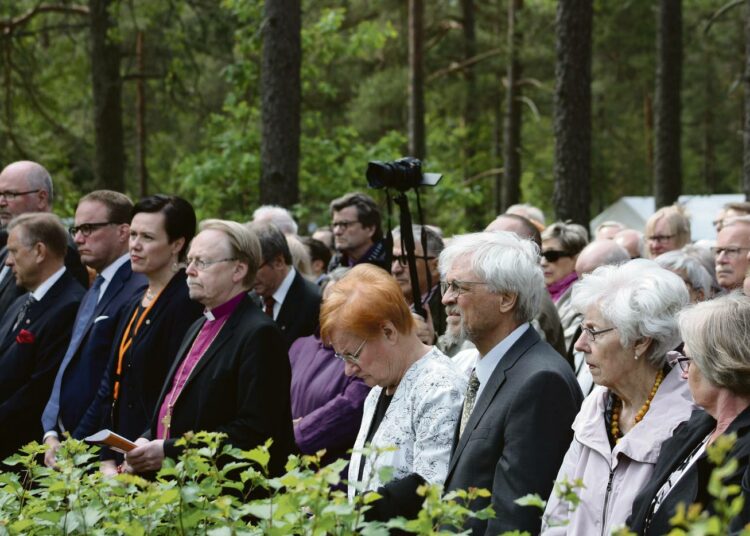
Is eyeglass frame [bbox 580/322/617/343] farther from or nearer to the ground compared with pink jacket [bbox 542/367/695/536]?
farther from the ground

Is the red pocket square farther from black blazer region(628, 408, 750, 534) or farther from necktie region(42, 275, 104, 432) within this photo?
black blazer region(628, 408, 750, 534)

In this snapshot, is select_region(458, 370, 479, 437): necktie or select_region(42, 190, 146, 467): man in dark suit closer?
select_region(458, 370, 479, 437): necktie

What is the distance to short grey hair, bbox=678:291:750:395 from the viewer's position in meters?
3.09

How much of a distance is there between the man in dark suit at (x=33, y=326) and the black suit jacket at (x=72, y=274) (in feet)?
1.28

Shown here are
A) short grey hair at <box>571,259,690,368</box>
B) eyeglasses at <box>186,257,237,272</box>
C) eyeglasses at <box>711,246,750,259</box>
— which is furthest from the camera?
eyeglasses at <box>711,246,750,259</box>

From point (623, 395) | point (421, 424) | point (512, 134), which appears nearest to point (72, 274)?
point (421, 424)

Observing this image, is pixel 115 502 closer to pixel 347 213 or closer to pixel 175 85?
pixel 347 213

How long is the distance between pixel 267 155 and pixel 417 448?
856cm

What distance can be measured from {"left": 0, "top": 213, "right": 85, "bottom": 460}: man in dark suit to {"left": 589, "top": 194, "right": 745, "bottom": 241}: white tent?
11851 mm

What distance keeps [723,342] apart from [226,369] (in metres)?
2.26

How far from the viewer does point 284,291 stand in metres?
6.38

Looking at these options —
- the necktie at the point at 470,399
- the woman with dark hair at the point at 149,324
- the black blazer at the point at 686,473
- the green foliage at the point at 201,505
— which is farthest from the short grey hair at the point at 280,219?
the black blazer at the point at 686,473

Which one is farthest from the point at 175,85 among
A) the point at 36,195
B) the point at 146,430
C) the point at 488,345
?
the point at 488,345

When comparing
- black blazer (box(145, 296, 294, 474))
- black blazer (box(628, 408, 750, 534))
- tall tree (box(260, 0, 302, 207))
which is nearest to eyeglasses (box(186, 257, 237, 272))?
black blazer (box(145, 296, 294, 474))
